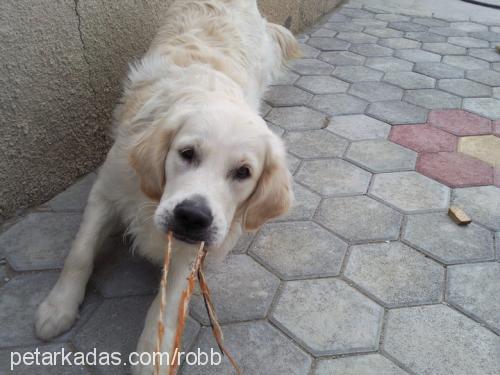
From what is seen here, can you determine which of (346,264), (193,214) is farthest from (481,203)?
(193,214)

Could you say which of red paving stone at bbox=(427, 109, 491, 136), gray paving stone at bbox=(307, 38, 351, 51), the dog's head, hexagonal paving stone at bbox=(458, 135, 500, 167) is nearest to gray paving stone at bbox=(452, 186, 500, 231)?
hexagonal paving stone at bbox=(458, 135, 500, 167)

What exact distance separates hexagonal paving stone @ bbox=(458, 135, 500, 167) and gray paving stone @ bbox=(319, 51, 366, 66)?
179cm

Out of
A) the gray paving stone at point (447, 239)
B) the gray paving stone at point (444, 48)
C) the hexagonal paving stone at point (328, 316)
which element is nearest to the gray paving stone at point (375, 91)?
the gray paving stone at point (444, 48)

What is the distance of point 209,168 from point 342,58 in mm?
3970

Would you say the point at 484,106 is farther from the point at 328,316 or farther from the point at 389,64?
the point at 328,316

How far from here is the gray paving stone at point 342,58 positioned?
17.6ft

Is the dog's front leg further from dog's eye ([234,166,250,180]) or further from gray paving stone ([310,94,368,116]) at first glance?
gray paving stone ([310,94,368,116])

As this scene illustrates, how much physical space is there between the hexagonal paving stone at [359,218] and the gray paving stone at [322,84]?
1.75 metres

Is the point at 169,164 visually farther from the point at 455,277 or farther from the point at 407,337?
the point at 455,277

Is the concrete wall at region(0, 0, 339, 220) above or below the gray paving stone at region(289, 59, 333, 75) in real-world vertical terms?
above

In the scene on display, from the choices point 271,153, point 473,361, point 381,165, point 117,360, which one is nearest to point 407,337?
point 473,361

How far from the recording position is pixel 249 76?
3.31 meters

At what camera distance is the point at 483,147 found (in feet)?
12.9

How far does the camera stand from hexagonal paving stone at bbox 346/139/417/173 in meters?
3.62
